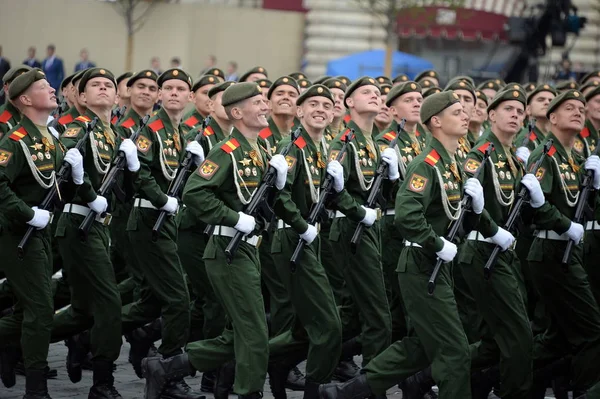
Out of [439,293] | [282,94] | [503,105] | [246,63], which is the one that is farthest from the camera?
[246,63]

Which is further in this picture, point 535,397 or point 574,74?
point 574,74

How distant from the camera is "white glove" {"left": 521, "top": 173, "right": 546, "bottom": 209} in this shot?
831cm

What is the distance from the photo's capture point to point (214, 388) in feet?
27.8

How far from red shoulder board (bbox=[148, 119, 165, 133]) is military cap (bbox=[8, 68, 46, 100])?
1.08 metres

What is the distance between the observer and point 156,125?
A: 30.9 ft

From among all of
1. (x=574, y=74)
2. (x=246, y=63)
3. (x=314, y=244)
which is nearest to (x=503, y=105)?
(x=314, y=244)

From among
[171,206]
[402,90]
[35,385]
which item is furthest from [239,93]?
[402,90]

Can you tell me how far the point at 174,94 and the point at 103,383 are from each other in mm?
2548

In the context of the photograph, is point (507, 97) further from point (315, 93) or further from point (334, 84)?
point (334, 84)

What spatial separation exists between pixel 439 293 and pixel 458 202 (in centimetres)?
69

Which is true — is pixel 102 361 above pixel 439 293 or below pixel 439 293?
below

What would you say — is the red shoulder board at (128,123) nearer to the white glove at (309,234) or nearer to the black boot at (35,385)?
the white glove at (309,234)

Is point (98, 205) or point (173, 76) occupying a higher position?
point (173, 76)

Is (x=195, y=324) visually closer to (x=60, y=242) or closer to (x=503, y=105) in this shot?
(x=60, y=242)
